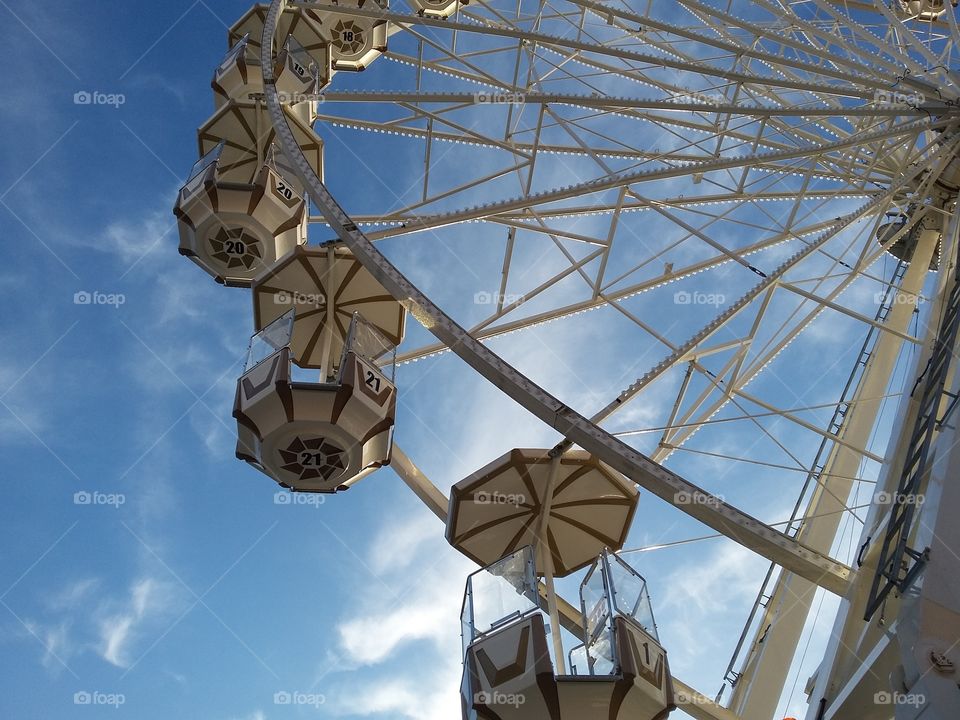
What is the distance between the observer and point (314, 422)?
10.6 m

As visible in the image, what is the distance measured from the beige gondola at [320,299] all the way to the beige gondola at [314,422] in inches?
79.7

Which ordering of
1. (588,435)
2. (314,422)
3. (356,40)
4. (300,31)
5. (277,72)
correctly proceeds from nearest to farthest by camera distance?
(588,435), (314,422), (277,72), (300,31), (356,40)

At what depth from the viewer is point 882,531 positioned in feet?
27.7

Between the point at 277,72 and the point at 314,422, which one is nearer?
the point at 314,422

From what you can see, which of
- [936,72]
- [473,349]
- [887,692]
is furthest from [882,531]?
[936,72]

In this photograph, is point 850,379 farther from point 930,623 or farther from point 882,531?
point 930,623

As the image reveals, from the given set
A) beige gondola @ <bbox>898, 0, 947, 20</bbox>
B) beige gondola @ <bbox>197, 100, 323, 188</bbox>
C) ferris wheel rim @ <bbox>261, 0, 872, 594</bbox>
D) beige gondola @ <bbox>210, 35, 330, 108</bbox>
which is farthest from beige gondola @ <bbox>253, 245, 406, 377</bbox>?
beige gondola @ <bbox>898, 0, 947, 20</bbox>

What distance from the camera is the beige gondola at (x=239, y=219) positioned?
43.2ft

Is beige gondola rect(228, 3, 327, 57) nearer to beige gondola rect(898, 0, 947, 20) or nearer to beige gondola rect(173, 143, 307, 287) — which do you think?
beige gondola rect(173, 143, 307, 287)

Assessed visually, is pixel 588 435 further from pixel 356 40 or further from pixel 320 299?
pixel 356 40

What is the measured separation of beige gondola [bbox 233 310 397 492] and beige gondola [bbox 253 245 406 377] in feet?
6.64

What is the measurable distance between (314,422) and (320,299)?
3.15 meters

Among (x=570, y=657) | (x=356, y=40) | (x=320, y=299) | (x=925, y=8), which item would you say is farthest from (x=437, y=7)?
(x=570, y=657)

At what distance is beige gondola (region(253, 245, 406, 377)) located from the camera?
13211 mm
